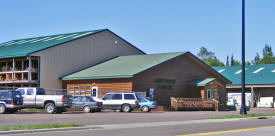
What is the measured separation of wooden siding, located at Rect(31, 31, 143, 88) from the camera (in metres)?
44.8

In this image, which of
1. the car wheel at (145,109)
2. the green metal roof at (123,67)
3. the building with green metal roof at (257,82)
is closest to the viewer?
the car wheel at (145,109)

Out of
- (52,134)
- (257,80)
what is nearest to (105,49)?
(257,80)

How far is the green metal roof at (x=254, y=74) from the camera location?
5529 cm

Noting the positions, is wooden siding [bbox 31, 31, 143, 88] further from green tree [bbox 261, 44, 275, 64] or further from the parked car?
green tree [bbox 261, 44, 275, 64]

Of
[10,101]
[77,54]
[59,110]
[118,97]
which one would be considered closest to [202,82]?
[77,54]

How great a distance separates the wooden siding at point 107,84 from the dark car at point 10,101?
12487 mm

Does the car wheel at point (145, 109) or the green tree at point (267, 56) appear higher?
the green tree at point (267, 56)

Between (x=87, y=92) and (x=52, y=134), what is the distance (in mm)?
28172

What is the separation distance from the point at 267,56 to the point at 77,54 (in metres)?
82.8

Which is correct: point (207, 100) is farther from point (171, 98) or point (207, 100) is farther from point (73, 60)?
point (73, 60)

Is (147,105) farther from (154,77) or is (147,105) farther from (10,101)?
(10,101)

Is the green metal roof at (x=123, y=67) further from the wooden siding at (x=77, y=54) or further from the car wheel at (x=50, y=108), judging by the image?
the car wheel at (x=50, y=108)

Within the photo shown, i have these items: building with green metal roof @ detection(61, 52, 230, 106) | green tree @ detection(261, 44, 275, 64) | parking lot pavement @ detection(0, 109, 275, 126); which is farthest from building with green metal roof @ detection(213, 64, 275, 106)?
green tree @ detection(261, 44, 275, 64)

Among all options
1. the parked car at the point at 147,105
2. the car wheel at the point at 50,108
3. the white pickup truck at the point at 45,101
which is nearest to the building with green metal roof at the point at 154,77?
the parked car at the point at 147,105
